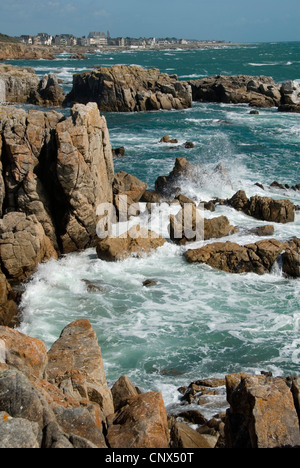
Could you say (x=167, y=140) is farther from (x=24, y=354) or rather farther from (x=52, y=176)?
(x=24, y=354)

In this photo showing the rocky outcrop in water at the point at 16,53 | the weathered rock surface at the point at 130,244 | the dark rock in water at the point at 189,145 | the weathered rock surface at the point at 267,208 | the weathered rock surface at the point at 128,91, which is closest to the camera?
the weathered rock surface at the point at 130,244

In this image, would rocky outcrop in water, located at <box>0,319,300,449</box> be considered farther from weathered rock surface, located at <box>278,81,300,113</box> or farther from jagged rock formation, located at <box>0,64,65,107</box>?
jagged rock formation, located at <box>0,64,65,107</box>

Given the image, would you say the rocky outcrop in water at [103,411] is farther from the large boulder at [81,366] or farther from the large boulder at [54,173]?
the large boulder at [54,173]

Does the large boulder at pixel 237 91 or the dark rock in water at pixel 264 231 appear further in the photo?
the large boulder at pixel 237 91

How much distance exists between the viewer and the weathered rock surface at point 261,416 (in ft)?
20.8

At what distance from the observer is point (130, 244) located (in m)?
19.5

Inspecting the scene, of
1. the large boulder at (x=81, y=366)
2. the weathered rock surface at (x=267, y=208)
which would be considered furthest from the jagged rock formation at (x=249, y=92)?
the large boulder at (x=81, y=366)

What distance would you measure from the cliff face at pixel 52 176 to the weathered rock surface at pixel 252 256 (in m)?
4.92

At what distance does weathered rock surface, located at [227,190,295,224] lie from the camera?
74.1 feet

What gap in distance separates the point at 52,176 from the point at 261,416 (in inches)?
570

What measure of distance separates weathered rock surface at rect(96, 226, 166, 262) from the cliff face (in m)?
1.29

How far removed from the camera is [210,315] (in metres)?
15.4

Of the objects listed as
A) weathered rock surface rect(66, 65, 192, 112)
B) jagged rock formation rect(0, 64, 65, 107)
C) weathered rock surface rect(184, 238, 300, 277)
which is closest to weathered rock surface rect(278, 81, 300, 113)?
weathered rock surface rect(66, 65, 192, 112)

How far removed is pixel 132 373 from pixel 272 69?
106518 millimetres
